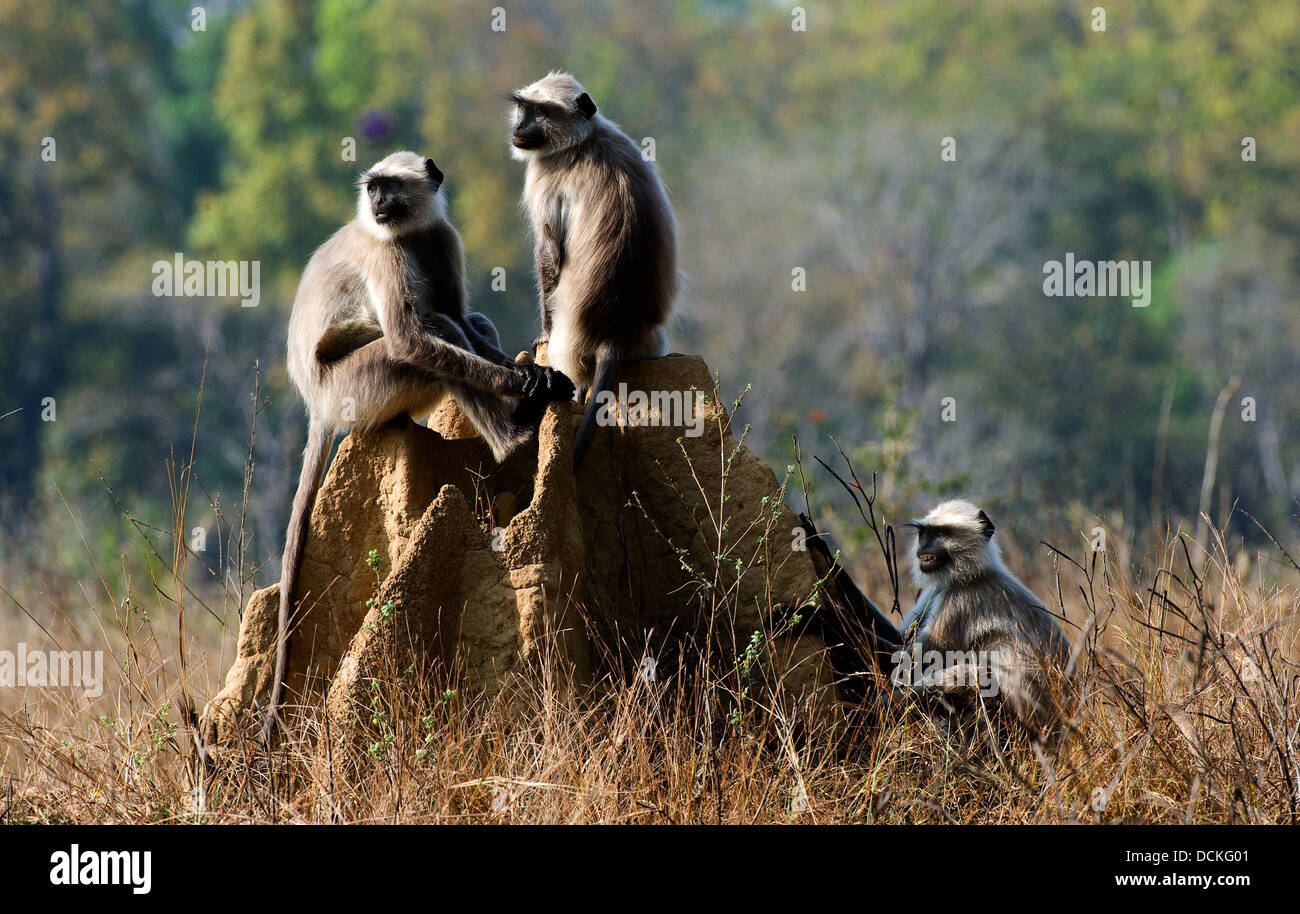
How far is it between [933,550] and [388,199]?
8.61 feet

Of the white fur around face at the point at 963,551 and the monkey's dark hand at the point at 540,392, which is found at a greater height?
the monkey's dark hand at the point at 540,392

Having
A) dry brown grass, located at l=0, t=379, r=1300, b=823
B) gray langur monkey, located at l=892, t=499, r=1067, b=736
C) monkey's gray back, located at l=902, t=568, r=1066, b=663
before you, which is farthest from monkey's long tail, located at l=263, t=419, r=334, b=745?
monkey's gray back, located at l=902, t=568, r=1066, b=663

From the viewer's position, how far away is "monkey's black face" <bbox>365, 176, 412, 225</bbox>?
5867 mm

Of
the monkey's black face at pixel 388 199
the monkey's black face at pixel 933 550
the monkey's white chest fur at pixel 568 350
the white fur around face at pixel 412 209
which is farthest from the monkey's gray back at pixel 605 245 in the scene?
the monkey's black face at pixel 933 550

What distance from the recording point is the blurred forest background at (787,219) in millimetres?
27297

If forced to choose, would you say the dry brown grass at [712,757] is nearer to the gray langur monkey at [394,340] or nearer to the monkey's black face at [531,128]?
the gray langur monkey at [394,340]

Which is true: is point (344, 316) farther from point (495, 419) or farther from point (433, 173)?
point (495, 419)

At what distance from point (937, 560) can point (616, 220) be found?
209cm

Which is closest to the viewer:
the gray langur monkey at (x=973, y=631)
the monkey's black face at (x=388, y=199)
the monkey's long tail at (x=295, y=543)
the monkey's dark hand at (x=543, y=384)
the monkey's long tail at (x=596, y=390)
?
the monkey's long tail at (x=295, y=543)

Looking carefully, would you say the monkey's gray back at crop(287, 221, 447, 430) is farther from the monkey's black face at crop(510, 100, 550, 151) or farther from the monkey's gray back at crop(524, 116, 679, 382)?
the monkey's black face at crop(510, 100, 550, 151)

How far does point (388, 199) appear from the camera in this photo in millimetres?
5871

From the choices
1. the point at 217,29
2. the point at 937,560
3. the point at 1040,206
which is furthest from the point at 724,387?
the point at 937,560

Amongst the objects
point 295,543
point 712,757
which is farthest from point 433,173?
point 712,757

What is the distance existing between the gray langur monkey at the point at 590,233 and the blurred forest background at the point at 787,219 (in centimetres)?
1676
